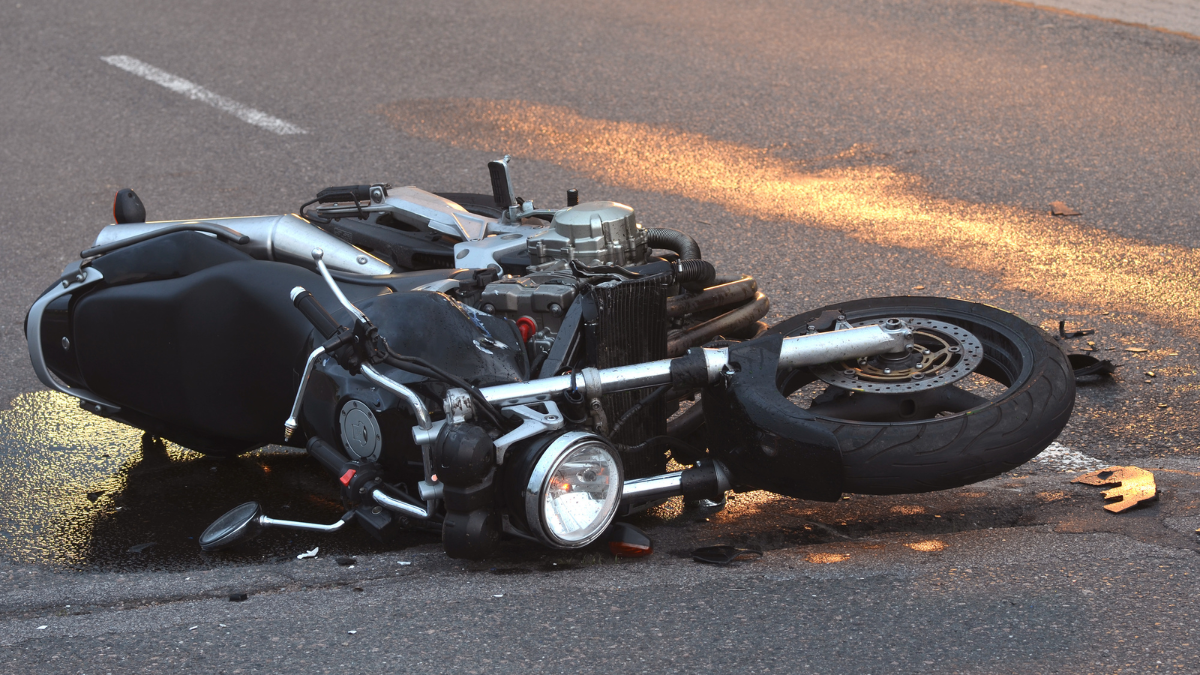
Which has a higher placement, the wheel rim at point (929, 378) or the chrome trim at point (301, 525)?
the wheel rim at point (929, 378)

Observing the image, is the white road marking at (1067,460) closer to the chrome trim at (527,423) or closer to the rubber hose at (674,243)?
the rubber hose at (674,243)

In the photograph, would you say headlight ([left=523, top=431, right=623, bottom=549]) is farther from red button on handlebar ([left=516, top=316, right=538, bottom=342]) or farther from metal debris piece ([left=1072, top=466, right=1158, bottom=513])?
metal debris piece ([left=1072, top=466, right=1158, bottom=513])

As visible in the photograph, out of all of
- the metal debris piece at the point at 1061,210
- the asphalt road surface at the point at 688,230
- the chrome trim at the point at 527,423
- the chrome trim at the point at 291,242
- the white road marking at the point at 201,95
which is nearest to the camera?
the asphalt road surface at the point at 688,230

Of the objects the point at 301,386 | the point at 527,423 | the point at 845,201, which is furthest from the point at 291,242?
the point at 845,201

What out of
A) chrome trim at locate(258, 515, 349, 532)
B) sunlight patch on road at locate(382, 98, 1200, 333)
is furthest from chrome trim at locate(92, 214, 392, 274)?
sunlight patch on road at locate(382, 98, 1200, 333)

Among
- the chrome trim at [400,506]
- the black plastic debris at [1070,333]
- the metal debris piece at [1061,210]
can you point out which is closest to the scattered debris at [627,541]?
the chrome trim at [400,506]

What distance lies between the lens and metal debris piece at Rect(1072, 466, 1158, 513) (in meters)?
3.68

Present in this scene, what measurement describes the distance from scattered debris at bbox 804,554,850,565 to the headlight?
602 mm

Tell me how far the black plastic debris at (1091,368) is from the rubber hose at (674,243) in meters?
1.61

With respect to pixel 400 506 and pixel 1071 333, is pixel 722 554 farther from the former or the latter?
pixel 1071 333

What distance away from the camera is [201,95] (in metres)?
9.43

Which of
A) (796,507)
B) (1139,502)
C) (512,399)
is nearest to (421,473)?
(512,399)

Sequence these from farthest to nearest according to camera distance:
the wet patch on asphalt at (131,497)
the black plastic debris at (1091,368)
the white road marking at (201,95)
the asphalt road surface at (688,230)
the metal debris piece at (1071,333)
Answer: the white road marking at (201,95) → the metal debris piece at (1071,333) → the black plastic debris at (1091,368) → the wet patch on asphalt at (131,497) → the asphalt road surface at (688,230)

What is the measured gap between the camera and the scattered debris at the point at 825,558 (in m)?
3.37
